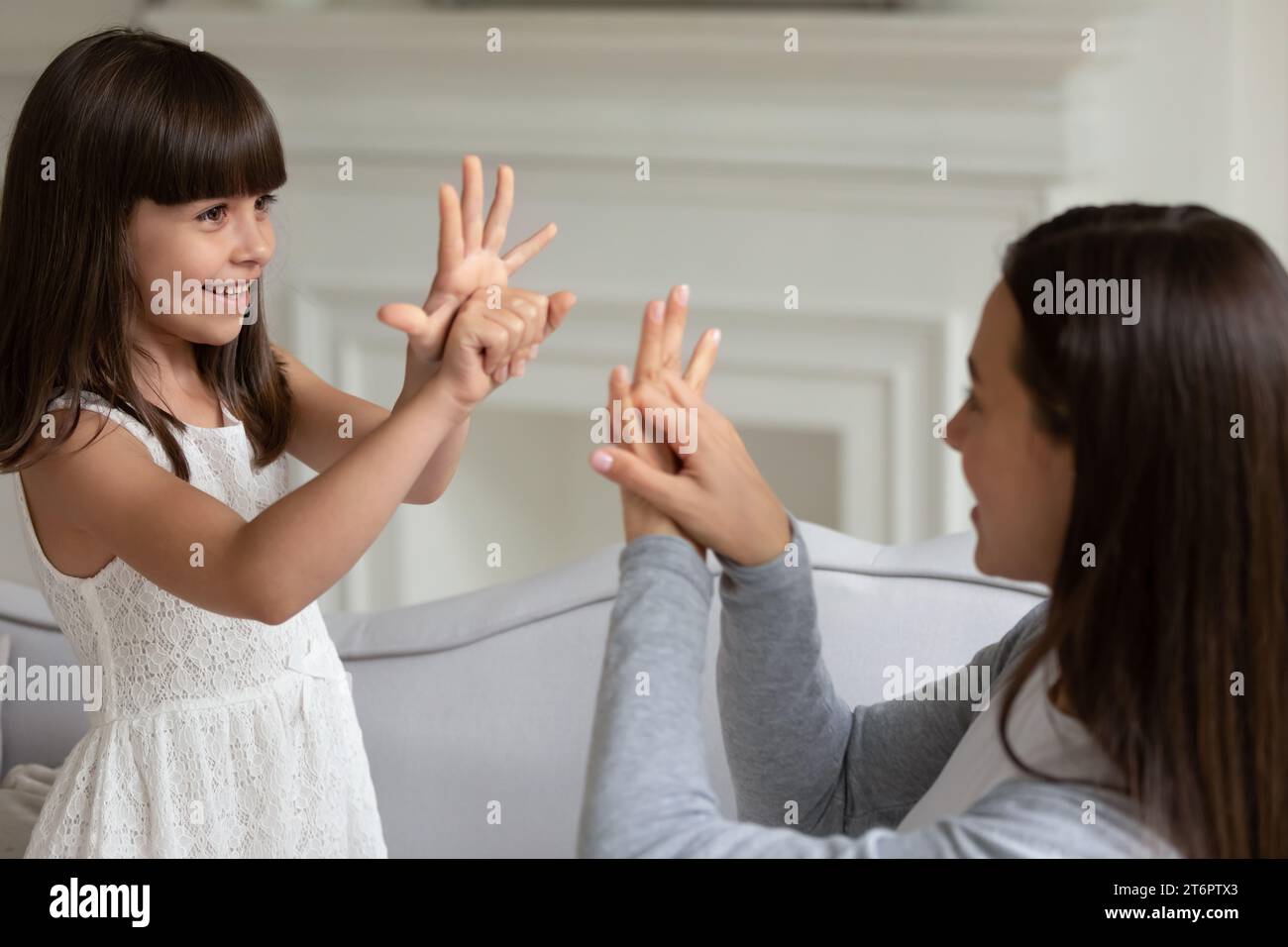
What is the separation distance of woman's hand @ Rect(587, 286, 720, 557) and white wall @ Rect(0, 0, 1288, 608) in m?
1.10

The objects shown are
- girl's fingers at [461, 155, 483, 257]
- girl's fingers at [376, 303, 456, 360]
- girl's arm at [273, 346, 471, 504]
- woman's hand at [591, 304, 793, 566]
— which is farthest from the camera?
girl's arm at [273, 346, 471, 504]

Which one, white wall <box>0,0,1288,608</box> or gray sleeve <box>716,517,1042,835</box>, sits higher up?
white wall <box>0,0,1288,608</box>

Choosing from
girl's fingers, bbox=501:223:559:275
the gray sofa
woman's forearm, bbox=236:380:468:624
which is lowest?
the gray sofa

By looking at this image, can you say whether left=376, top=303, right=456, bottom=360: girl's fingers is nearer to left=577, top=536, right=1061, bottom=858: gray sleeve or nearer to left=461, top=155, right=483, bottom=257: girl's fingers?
left=461, top=155, right=483, bottom=257: girl's fingers

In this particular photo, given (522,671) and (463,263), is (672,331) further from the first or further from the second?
(522,671)

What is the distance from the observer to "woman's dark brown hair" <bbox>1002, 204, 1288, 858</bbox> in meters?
0.69

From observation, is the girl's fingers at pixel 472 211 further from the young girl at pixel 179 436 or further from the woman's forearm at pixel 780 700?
the woman's forearm at pixel 780 700

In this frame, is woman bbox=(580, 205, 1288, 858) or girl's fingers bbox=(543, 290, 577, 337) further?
girl's fingers bbox=(543, 290, 577, 337)

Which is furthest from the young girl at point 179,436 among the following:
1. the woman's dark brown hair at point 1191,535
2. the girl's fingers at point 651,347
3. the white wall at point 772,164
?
the white wall at point 772,164

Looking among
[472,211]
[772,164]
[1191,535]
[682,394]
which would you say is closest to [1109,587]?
[1191,535]

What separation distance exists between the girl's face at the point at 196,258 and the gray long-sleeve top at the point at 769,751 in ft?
1.48

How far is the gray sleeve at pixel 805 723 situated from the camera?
886mm

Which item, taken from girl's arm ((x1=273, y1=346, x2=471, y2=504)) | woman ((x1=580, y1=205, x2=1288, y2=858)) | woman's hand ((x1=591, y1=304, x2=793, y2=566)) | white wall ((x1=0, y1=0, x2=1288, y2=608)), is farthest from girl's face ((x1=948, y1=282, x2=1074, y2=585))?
white wall ((x1=0, y1=0, x2=1288, y2=608))
